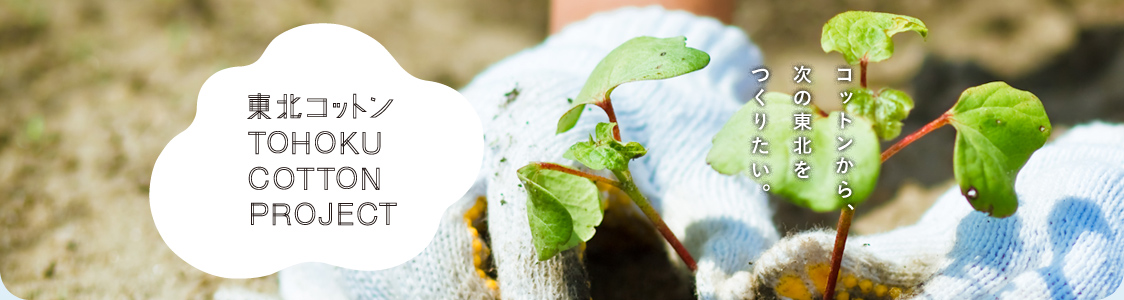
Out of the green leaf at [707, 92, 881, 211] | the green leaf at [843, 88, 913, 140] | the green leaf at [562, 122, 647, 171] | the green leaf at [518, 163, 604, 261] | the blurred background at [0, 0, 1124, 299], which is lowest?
the blurred background at [0, 0, 1124, 299]

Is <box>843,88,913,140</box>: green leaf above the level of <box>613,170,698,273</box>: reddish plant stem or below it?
above

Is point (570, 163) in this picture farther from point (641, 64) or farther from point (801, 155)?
point (801, 155)

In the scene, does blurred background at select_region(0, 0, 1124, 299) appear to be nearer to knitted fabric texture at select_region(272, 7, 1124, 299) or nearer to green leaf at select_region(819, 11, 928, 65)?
knitted fabric texture at select_region(272, 7, 1124, 299)

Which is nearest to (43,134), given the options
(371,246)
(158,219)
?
(158,219)

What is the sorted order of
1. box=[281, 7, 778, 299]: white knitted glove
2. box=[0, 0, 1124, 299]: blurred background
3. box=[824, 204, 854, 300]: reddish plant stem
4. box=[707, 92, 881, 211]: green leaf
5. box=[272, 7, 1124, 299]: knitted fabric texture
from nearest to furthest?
box=[707, 92, 881, 211]: green leaf → box=[824, 204, 854, 300]: reddish plant stem → box=[272, 7, 1124, 299]: knitted fabric texture → box=[281, 7, 778, 299]: white knitted glove → box=[0, 0, 1124, 299]: blurred background

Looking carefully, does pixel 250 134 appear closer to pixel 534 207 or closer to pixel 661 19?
pixel 534 207

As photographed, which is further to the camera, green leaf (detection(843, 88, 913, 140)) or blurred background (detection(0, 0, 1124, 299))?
blurred background (detection(0, 0, 1124, 299))

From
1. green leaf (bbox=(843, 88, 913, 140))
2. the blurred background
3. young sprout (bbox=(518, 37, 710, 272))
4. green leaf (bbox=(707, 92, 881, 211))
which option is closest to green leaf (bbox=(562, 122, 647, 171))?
young sprout (bbox=(518, 37, 710, 272))
